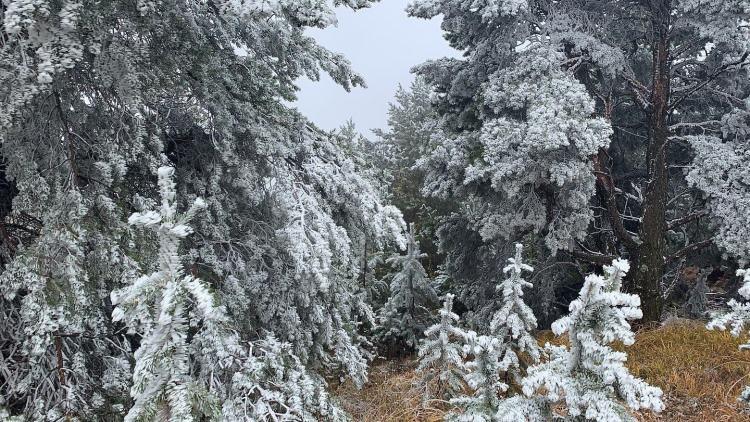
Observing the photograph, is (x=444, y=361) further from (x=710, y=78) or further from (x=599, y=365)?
(x=710, y=78)

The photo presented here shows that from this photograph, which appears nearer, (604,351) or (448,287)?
(604,351)

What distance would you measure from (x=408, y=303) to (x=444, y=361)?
4029mm

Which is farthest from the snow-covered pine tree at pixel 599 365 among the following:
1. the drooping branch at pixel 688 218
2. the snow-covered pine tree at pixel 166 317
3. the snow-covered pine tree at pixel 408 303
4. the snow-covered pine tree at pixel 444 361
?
the snow-covered pine tree at pixel 408 303

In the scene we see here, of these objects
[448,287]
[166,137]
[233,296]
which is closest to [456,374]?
[233,296]

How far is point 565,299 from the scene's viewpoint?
8.69 metres

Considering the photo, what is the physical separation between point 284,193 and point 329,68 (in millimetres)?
1030

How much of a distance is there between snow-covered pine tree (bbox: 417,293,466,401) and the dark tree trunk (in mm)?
3347

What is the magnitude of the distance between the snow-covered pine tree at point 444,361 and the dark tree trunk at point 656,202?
335 centimetres

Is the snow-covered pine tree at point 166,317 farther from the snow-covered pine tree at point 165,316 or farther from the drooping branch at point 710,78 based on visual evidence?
the drooping branch at point 710,78

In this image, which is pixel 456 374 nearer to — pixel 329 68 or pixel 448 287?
pixel 329 68

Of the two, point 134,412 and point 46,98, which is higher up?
point 46,98

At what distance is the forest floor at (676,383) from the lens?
14.7ft

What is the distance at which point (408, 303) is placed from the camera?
28.4 ft

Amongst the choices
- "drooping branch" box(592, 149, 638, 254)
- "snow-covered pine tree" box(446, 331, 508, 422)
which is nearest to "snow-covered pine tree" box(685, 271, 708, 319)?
"drooping branch" box(592, 149, 638, 254)
